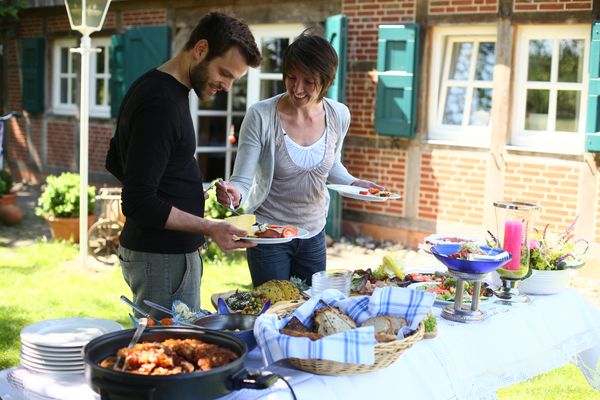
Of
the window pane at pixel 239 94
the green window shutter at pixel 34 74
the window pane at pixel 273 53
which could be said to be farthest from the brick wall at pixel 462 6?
the green window shutter at pixel 34 74

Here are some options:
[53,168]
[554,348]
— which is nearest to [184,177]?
[554,348]

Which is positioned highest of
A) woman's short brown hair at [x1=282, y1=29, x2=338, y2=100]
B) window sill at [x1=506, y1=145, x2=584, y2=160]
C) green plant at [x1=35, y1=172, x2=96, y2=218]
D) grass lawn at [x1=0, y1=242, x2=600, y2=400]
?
woman's short brown hair at [x1=282, y1=29, x2=338, y2=100]

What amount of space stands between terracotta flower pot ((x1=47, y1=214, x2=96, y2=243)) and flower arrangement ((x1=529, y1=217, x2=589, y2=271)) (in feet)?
18.6

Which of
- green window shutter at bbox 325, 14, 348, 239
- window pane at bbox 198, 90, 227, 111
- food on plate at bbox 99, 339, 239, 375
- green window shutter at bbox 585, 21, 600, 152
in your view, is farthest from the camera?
window pane at bbox 198, 90, 227, 111

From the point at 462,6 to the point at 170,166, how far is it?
572cm

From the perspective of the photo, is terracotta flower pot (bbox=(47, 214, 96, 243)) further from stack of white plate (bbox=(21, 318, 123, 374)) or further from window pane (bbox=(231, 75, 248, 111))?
stack of white plate (bbox=(21, 318, 123, 374))

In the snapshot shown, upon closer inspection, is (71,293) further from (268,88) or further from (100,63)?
(100,63)

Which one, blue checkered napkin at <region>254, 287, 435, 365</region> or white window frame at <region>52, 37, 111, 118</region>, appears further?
white window frame at <region>52, 37, 111, 118</region>

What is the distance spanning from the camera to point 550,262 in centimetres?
340

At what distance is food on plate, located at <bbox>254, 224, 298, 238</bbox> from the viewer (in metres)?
2.88

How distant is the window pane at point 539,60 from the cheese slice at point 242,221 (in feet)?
17.8

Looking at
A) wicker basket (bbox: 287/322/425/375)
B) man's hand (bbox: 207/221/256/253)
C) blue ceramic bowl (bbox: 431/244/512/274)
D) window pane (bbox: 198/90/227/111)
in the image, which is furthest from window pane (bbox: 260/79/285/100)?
wicker basket (bbox: 287/322/425/375)

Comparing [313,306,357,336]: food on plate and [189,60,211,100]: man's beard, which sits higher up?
[189,60,211,100]: man's beard

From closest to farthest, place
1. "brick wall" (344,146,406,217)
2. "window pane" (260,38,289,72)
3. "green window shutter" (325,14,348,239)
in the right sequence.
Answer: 1. "brick wall" (344,146,406,217)
2. "green window shutter" (325,14,348,239)
3. "window pane" (260,38,289,72)
